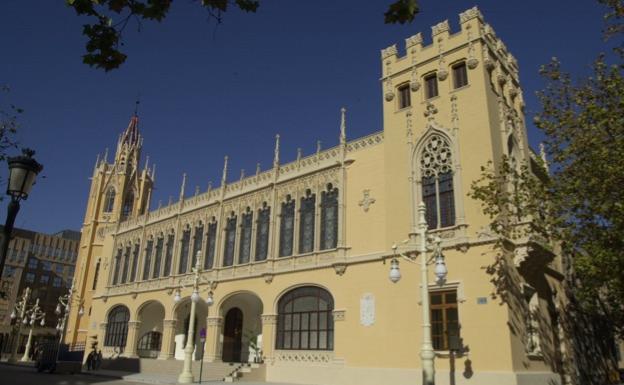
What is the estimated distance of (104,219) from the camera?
4622 cm

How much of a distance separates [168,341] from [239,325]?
195 inches

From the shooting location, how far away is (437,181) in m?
22.3

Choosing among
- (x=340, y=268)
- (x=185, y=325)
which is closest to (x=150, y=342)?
(x=185, y=325)

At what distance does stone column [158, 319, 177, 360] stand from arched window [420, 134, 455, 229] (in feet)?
64.3

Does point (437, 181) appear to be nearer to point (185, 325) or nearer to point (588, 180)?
point (588, 180)

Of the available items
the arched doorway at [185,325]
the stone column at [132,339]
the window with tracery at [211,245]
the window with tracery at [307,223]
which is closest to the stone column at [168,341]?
the arched doorway at [185,325]

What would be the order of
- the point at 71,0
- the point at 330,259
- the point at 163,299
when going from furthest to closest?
the point at 163,299
the point at 330,259
the point at 71,0

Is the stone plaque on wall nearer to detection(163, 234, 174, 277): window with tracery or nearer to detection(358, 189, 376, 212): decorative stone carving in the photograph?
detection(358, 189, 376, 212): decorative stone carving

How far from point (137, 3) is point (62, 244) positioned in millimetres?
91769

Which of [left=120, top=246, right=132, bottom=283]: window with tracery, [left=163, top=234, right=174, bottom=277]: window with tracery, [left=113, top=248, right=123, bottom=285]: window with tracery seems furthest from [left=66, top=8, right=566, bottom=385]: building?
[left=113, top=248, right=123, bottom=285]: window with tracery

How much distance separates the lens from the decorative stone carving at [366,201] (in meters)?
24.6

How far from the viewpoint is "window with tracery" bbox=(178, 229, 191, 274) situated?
34.4 meters

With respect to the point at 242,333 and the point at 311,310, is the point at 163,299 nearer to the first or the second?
the point at 242,333

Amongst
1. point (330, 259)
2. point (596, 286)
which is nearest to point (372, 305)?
point (330, 259)
